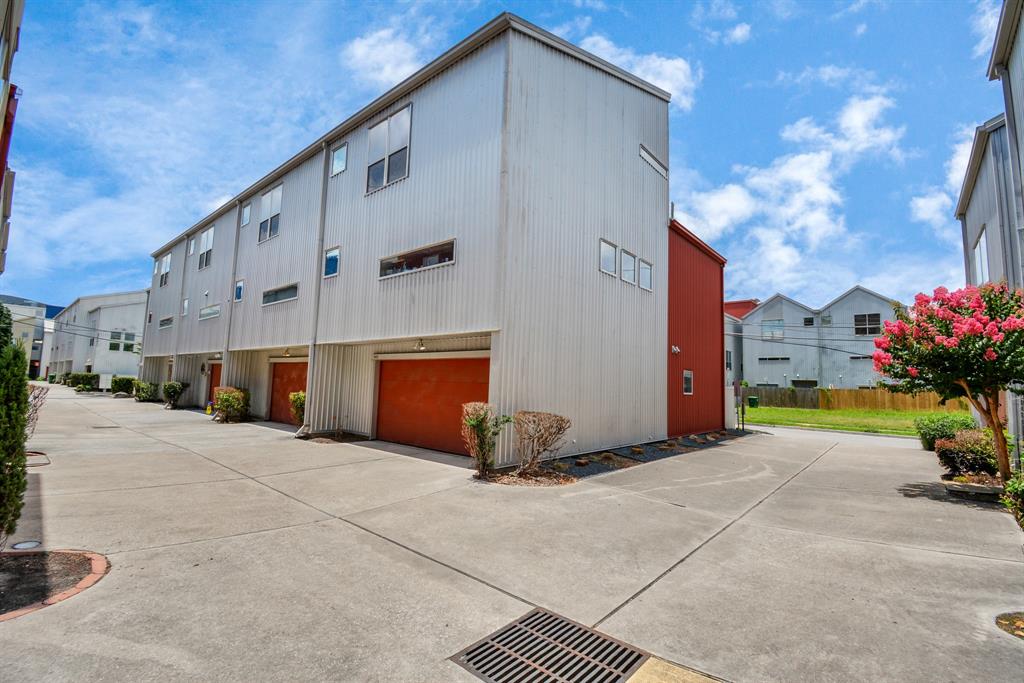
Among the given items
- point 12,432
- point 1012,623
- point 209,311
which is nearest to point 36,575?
point 12,432

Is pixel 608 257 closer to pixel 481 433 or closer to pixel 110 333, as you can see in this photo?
pixel 481 433

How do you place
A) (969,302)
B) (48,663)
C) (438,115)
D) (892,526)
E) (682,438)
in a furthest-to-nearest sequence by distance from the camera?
1. (682,438)
2. (438,115)
3. (969,302)
4. (892,526)
5. (48,663)

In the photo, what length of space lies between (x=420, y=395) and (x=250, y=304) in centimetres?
1013

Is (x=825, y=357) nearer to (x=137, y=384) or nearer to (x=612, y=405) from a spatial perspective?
(x=612, y=405)

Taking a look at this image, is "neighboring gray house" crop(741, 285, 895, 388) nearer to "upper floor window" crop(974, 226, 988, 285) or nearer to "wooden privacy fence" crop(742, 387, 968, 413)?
"wooden privacy fence" crop(742, 387, 968, 413)

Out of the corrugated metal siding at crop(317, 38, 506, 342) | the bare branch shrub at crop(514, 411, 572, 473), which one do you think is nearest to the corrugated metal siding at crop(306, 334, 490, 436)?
the corrugated metal siding at crop(317, 38, 506, 342)

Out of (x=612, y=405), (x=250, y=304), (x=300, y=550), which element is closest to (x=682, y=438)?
(x=612, y=405)

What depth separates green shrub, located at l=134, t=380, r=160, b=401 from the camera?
90.4 ft

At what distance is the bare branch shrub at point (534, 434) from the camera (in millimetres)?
8562

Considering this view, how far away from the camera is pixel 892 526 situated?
6.10 m

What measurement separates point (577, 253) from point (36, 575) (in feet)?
32.3

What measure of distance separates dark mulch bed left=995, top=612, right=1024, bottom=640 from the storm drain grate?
276 centimetres

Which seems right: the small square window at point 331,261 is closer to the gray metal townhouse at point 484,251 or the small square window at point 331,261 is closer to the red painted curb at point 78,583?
the gray metal townhouse at point 484,251

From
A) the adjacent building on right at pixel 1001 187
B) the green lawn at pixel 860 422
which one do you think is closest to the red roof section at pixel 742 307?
the green lawn at pixel 860 422
